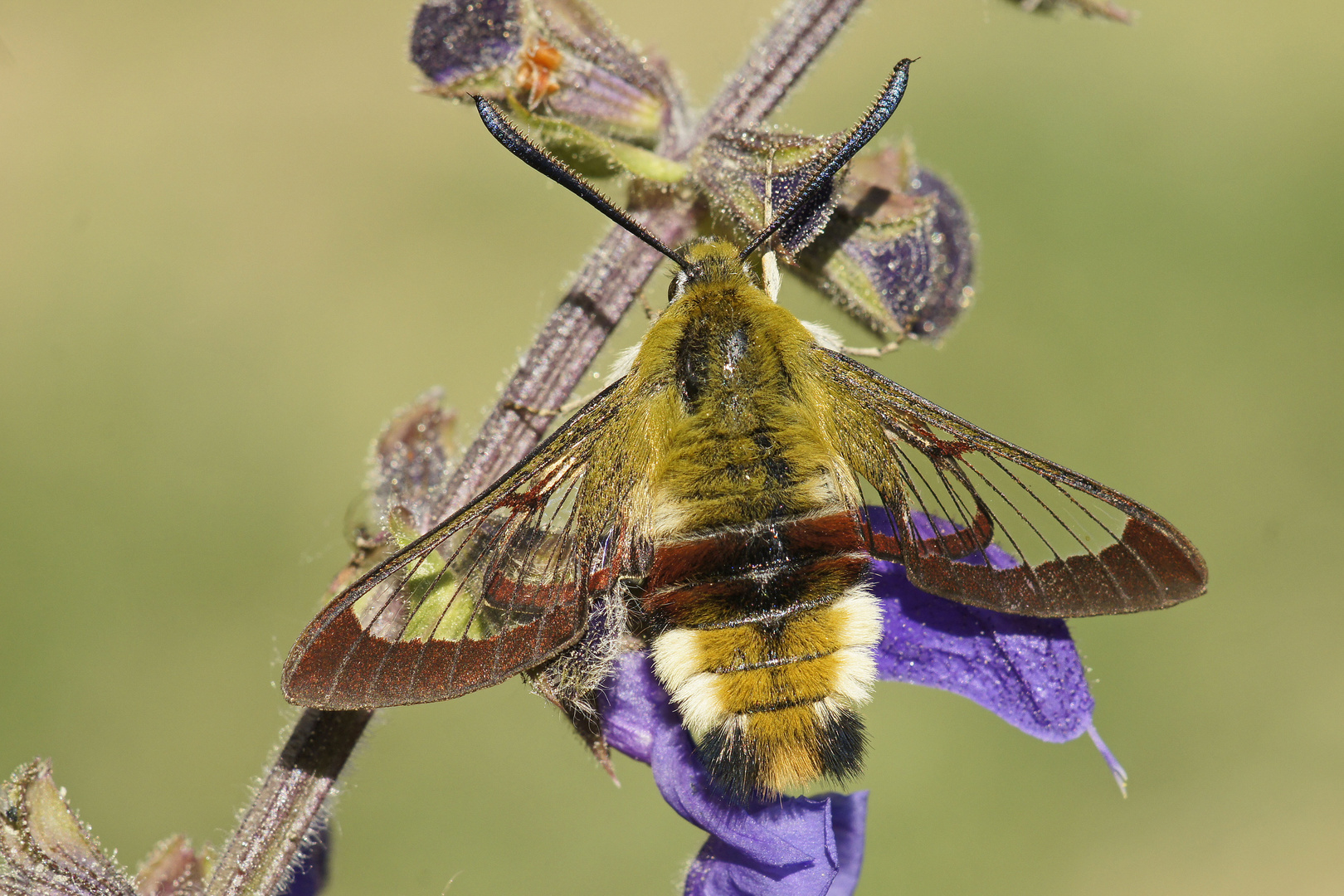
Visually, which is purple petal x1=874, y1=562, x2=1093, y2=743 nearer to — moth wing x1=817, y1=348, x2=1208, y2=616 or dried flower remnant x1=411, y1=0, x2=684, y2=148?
moth wing x1=817, y1=348, x2=1208, y2=616

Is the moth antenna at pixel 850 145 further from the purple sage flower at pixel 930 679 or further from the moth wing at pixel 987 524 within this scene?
the purple sage flower at pixel 930 679

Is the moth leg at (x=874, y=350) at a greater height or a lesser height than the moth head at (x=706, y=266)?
greater

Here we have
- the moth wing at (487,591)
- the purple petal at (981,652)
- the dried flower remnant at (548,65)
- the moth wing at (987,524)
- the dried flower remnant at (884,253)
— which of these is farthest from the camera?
the dried flower remnant at (884,253)

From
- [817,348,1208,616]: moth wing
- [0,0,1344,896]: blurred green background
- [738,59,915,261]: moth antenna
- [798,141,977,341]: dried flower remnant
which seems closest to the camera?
[817,348,1208,616]: moth wing

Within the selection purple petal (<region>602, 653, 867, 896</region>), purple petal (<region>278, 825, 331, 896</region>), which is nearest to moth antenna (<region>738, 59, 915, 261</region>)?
purple petal (<region>602, 653, 867, 896</region>)

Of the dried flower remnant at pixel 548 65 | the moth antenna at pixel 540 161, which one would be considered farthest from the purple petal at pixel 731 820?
the dried flower remnant at pixel 548 65

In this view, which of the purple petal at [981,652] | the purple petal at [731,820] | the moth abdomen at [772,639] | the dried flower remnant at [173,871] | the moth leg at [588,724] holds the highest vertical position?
the purple petal at [981,652]

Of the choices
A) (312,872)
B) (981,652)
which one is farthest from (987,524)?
(312,872)
